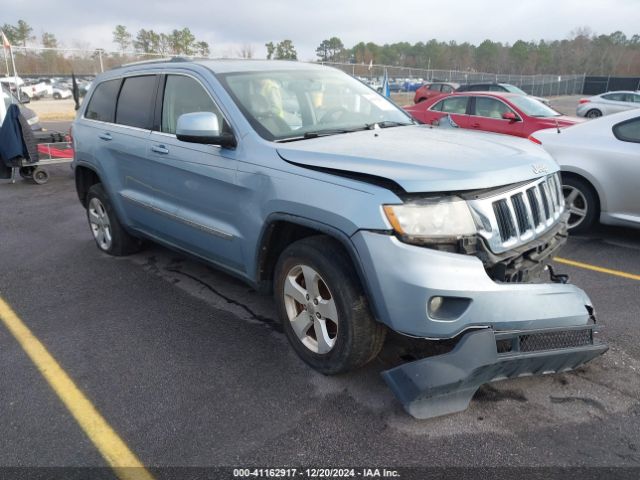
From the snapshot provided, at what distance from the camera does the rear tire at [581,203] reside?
223 inches

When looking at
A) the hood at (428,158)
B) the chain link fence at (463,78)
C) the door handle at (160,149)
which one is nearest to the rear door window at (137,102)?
the door handle at (160,149)

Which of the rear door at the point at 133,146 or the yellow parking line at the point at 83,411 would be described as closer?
the yellow parking line at the point at 83,411

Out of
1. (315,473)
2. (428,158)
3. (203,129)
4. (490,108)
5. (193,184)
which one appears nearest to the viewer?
(315,473)

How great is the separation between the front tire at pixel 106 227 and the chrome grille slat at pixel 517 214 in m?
3.83

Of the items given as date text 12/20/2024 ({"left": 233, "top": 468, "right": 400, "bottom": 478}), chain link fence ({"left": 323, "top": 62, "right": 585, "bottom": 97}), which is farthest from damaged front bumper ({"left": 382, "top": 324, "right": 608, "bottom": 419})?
chain link fence ({"left": 323, "top": 62, "right": 585, "bottom": 97})

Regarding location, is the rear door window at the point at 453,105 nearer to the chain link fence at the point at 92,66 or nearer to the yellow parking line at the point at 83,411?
the chain link fence at the point at 92,66

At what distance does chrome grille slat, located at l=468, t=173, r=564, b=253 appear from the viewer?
2.61 meters

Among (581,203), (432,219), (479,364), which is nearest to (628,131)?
(581,203)

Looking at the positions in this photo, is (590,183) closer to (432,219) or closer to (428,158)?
(428,158)

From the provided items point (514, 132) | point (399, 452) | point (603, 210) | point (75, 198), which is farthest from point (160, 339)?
point (514, 132)

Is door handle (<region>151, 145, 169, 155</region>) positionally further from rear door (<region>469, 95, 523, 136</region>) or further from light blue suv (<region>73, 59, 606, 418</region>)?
rear door (<region>469, 95, 523, 136</region>)

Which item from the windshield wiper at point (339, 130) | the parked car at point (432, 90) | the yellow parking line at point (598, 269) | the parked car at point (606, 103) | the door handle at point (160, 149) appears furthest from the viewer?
the parked car at point (432, 90)

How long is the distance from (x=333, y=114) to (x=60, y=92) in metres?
31.3

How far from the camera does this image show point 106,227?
539 centimetres
